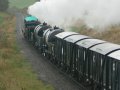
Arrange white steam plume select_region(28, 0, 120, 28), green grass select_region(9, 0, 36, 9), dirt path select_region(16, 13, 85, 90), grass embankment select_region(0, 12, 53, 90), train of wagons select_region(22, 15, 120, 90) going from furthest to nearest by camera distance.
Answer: green grass select_region(9, 0, 36, 9)
white steam plume select_region(28, 0, 120, 28)
dirt path select_region(16, 13, 85, 90)
grass embankment select_region(0, 12, 53, 90)
train of wagons select_region(22, 15, 120, 90)

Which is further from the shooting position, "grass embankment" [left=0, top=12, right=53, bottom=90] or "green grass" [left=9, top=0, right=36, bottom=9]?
"green grass" [left=9, top=0, right=36, bottom=9]

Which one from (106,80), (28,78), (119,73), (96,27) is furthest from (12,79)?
(96,27)

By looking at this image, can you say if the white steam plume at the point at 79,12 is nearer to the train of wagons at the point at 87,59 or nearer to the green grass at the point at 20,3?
the train of wagons at the point at 87,59

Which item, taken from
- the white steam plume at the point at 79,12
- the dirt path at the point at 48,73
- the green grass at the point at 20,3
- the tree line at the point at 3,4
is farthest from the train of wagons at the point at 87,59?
the green grass at the point at 20,3

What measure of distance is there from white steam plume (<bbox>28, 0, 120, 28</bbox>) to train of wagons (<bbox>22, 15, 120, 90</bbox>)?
830 centimetres

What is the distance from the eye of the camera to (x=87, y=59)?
2200 centimetres

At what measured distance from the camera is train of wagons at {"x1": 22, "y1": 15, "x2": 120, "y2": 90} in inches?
713

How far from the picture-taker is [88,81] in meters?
22.2

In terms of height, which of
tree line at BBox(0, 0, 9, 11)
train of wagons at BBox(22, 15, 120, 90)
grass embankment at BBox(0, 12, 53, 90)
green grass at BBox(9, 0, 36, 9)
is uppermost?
train of wagons at BBox(22, 15, 120, 90)

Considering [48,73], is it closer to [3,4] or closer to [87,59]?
[87,59]

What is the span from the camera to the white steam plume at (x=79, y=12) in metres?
39.7

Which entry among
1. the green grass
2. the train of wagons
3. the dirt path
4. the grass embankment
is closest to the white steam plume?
the train of wagons

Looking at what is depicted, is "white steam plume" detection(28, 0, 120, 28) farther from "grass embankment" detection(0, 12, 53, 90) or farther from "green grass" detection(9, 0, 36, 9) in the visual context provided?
"green grass" detection(9, 0, 36, 9)

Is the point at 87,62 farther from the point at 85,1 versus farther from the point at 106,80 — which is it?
the point at 85,1
